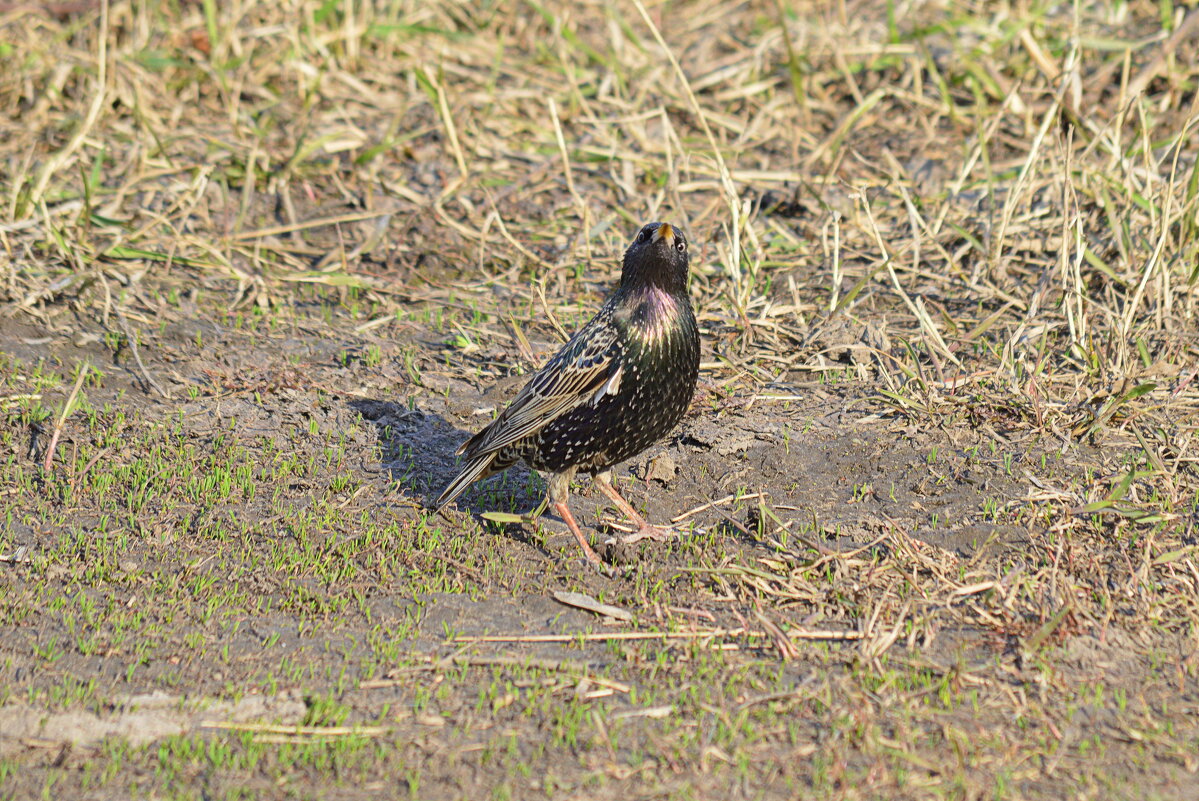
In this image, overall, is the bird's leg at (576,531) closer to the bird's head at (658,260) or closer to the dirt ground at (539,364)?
the dirt ground at (539,364)

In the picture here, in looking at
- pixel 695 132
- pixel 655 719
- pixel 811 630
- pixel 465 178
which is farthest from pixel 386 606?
pixel 695 132

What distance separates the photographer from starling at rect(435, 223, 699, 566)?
5.22m

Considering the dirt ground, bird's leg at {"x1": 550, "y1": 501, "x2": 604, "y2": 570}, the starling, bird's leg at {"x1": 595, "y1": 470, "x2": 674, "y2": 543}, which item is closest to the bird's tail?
the starling

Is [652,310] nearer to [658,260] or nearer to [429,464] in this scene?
[658,260]

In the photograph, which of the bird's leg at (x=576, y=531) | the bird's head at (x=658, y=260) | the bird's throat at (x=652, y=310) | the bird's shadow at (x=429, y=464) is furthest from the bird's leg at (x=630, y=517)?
the bird's head at (x=658, y=260)

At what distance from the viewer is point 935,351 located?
651 cm

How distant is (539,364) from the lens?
22.5 feet

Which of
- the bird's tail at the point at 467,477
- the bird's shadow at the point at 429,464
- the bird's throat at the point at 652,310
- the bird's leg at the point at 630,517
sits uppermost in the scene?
the bird's throat at the point at 652,310

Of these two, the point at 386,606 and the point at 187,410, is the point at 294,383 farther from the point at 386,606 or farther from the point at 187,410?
the point at 386,606

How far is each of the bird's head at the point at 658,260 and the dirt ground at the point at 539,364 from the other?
1.04 metres

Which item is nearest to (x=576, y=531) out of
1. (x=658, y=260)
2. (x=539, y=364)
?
(x=658, y=260)

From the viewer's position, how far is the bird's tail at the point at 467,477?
555 centimetres

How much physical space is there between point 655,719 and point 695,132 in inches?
239

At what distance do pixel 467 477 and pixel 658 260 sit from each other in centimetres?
126
